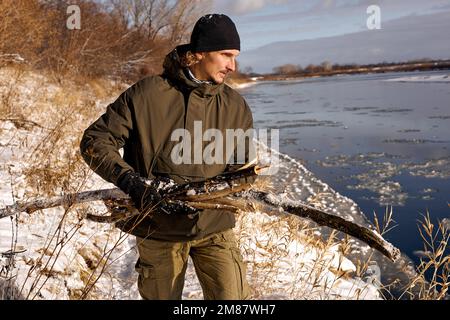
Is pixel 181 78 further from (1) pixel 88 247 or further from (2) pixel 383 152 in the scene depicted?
(2) pixel 383 152

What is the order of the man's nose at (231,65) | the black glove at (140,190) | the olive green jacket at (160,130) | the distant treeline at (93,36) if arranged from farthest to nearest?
1. the distant treeline at (93,36)
2. the man's nose at (231,65)
3. the olive green jacket at (160,130)
4. the black glove at (140,190)

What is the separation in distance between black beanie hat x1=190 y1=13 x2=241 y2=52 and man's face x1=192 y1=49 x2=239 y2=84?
34 mm

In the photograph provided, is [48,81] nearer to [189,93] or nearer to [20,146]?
[20,146]

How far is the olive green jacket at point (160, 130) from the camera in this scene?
2.31 m

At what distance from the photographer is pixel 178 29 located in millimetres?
27094

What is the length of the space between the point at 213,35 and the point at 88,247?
96.4 inches

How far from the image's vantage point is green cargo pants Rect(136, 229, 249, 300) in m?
2.44

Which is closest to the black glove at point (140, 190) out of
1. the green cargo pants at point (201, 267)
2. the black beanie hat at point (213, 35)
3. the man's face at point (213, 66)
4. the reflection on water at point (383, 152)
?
the green cargo pants at point (201, 267)

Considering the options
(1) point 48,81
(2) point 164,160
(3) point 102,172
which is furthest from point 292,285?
(1) point 48,81

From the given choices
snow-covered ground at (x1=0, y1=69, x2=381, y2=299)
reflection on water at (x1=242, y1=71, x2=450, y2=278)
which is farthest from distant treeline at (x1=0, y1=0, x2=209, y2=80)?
reflection on water at (x1=242, y1=71, x2=450, y2=278)

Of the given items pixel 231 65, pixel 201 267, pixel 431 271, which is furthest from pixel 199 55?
pixel 431 271

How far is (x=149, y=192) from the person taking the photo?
205 cm

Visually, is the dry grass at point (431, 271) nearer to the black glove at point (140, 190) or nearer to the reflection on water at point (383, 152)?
the reflection on water at point (383, 152)
